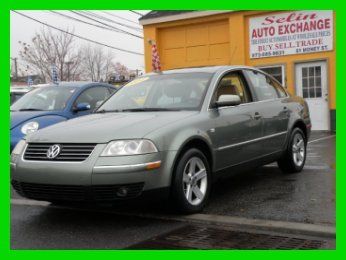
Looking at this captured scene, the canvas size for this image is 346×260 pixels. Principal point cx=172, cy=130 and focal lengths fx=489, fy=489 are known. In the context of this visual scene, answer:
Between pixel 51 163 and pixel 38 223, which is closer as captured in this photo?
pixel 51 163

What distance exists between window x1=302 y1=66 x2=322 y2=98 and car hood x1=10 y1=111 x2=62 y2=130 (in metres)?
9.27

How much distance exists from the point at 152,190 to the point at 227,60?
12.0 metres

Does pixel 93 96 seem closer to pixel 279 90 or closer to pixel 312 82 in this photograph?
pixel 279 90

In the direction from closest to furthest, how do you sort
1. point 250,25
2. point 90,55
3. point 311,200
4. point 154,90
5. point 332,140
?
point 311,200 → point 154,90 → point 332,140 → point 250,25 → point 90,55

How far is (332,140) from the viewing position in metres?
12.1

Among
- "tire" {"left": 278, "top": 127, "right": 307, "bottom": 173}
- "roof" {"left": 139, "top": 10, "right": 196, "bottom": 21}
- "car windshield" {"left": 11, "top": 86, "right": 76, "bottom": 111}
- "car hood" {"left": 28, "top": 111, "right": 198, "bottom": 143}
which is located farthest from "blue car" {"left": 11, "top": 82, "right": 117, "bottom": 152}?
"roof" {"left": 139, "top": 10, "right": 196, "bottom": 21}

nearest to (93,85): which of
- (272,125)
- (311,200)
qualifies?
(272,125)

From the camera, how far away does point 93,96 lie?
9062 mm

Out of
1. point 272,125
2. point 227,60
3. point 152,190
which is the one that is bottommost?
point 152,190

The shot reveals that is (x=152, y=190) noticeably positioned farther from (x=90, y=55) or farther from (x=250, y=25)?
(x=90, y=55)

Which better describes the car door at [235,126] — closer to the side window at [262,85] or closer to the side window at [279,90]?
the side window at [262,85]

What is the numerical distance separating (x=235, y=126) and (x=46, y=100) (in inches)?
160

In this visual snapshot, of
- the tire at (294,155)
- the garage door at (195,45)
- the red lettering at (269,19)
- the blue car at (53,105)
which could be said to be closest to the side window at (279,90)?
the tire at (294,155)

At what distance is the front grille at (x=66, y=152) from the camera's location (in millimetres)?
4809
